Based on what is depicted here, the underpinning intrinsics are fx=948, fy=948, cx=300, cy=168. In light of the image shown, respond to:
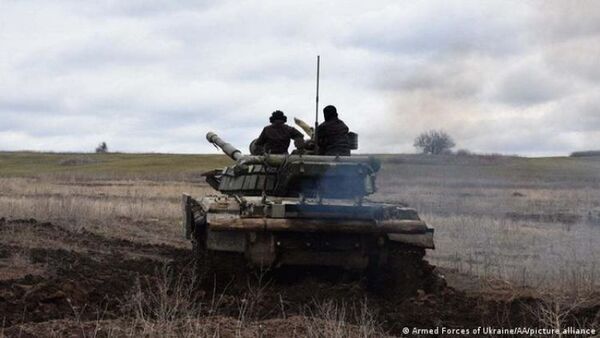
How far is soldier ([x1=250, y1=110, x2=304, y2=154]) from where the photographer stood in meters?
14.5

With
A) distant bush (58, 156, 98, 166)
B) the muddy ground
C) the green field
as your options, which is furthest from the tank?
distant bush (58, 156, 98, 166)

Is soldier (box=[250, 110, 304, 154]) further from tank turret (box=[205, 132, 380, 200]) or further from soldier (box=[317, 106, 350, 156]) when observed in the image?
soldier (box=[317, 106, 350, 156])

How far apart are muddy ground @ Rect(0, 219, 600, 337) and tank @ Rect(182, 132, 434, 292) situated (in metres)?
0.32

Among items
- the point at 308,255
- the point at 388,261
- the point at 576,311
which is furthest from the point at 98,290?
the point at 576,311

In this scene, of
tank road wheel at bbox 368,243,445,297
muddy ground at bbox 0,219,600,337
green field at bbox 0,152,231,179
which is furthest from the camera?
green field at bbox 0,152,231,179

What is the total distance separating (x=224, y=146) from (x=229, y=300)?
6.69 m

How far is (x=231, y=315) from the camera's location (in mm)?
9633

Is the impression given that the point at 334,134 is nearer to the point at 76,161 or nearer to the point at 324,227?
the point at 324,227

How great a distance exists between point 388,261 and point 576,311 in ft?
9.81

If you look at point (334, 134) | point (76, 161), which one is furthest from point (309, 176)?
point (76, 161)

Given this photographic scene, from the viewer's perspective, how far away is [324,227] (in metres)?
11.4

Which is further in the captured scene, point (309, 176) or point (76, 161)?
point (76, 161)

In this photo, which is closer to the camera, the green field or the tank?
the tank

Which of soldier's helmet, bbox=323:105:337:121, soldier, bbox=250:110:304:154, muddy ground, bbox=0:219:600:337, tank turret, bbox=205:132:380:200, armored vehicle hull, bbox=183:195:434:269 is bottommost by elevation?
muddy ground, bbox=0:219:600:337
